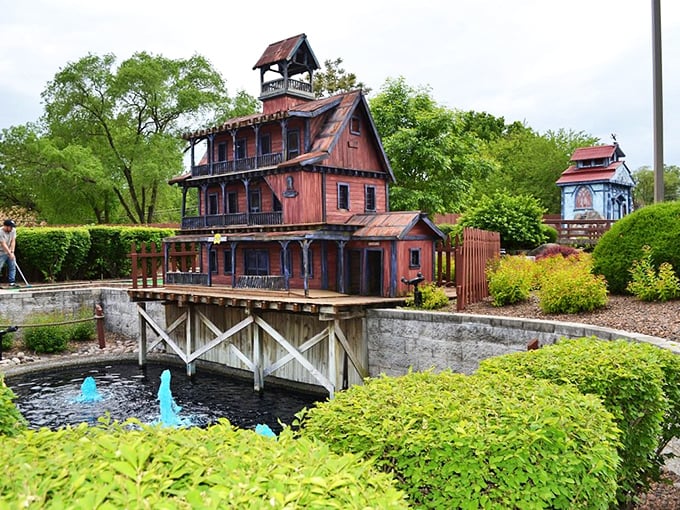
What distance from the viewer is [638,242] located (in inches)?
606

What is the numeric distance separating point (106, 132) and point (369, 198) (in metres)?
30.8

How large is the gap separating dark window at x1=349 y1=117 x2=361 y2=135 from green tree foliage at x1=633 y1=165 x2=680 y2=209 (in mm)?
68021

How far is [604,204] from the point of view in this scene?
50.5 m

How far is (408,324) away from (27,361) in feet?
55.1

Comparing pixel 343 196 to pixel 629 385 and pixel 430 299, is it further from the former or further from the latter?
pixel 629 385

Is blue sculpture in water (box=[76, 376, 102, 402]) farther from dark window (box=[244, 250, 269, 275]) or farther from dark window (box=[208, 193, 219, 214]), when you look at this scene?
dark window (box=[208, 193, 219, 214])

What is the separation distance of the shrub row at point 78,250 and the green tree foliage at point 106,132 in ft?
34.2

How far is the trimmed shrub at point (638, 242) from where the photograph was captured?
14883 mm

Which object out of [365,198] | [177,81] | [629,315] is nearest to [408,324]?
[629,315]

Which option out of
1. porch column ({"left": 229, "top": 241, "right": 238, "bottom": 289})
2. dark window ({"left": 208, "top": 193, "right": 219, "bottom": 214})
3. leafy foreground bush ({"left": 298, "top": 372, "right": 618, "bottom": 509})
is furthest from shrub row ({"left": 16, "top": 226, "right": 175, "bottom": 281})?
leafy foreground bush ({"left": 298, "top": 372, "right": 618, "bottom": 509})

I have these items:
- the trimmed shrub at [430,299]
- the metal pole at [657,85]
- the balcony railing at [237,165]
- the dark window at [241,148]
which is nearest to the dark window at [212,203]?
the balcony railing at [237,165]

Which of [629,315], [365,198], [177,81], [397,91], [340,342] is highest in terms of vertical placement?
[177,81]

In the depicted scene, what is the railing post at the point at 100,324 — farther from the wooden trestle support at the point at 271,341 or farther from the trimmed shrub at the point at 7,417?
the trimmed shrub at the point at 7,417

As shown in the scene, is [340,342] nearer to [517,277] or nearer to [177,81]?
[517,277]
